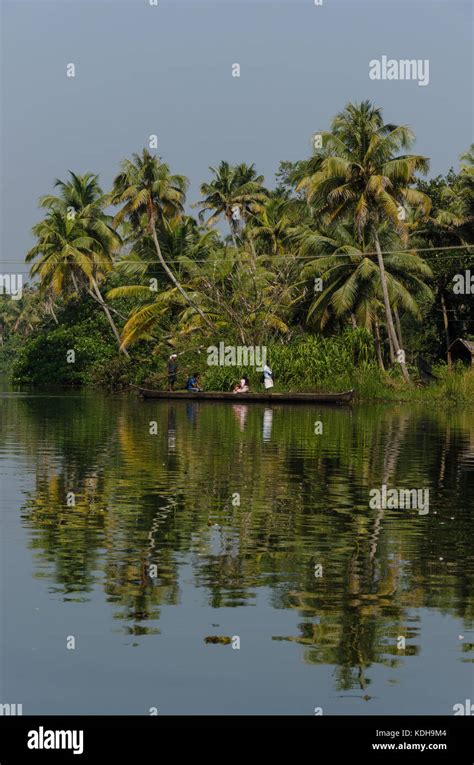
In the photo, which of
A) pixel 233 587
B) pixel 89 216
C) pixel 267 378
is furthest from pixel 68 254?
pixel 233 587

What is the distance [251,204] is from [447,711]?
74.4m

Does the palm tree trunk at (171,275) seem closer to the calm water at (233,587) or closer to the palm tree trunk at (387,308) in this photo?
the palm tree trunk at (387,308)

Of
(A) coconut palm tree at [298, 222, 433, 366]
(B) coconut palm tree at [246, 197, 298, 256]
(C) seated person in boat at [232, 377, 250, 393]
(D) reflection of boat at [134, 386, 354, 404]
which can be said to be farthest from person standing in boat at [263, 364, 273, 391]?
(B) coconut palm tree at [246, 197, 298, 256]

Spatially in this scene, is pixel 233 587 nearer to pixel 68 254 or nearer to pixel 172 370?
pixel 172 370

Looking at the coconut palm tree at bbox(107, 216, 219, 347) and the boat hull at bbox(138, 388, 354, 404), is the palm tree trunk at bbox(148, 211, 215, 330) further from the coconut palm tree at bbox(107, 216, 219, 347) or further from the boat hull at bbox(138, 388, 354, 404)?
the boat hull at bbox(138, 388, 354, 404)

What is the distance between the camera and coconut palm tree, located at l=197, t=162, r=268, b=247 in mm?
79812

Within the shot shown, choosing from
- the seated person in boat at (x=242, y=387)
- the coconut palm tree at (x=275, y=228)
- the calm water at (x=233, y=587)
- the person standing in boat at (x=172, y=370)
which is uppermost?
the coconut palm tree at (x=275, y=228)

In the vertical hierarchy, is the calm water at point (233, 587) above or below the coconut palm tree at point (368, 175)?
below

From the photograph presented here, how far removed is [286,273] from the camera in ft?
194

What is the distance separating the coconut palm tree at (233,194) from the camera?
79812 millimetres

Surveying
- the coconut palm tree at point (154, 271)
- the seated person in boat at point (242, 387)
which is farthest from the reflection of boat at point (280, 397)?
the coconut palm tree at point (154, 271)

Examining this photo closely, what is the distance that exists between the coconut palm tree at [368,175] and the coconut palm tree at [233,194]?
23417 mm

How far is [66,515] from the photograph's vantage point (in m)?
15.4
